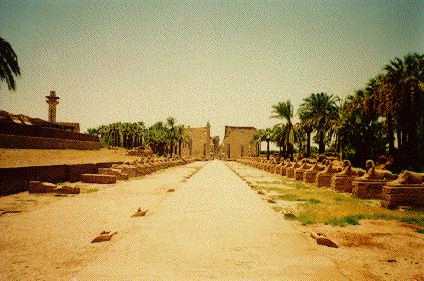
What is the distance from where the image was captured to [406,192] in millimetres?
11500

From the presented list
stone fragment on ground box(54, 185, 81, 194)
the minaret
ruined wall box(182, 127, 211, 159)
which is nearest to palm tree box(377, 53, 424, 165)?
stone fragment on ground box(54, 185, 81, 194)

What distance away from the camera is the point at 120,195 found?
14844 millimetres

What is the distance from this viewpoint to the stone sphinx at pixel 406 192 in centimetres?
1144

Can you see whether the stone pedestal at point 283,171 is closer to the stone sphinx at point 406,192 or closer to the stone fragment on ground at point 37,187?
the stone sphinx at point 406,192

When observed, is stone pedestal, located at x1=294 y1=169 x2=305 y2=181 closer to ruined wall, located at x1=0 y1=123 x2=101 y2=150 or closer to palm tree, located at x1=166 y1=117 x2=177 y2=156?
ruined wall, located at x1=0 y1=123 x2=101 y2=150

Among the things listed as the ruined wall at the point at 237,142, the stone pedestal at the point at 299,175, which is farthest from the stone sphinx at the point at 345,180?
the ruined wall at the point at 237,142

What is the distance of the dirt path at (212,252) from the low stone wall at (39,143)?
21.3 m

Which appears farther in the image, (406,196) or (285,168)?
(285,168)

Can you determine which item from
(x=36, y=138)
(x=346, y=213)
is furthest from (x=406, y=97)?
(x=36, y=138)

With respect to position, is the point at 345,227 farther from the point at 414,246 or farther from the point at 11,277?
the point at 11,277

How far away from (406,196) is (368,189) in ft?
9.50

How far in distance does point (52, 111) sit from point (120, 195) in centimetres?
7134

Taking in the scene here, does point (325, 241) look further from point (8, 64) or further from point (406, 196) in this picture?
point (8, 64)

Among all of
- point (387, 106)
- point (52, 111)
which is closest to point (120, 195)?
point (387, 106)
